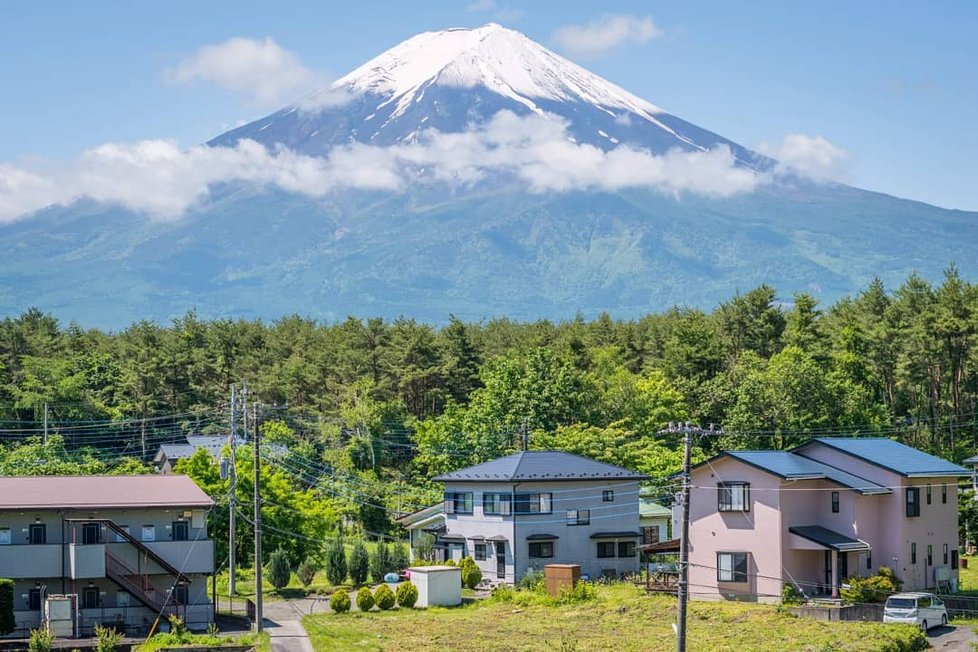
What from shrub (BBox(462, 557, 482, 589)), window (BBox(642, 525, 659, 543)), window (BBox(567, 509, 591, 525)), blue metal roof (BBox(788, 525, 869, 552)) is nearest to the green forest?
window (BBox(642, 525, 659, 543))

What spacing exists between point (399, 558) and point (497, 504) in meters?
4.33

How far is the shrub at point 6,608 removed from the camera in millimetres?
38812

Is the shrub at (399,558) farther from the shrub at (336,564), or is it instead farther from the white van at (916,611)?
the white van at (916,611)

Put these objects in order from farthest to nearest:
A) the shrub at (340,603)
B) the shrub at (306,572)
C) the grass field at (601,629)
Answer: the shrub at (306,572) → the shrub at (340,603) → the grass field at (601,629)

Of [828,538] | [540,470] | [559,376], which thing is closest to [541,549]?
[540,470]

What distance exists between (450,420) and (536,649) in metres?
37.9

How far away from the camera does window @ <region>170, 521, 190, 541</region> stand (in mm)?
43281

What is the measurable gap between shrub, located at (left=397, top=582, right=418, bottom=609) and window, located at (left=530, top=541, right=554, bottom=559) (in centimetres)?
795

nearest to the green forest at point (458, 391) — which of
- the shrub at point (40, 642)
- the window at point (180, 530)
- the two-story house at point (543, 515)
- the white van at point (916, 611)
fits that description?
the two-story house at point (543, 515)

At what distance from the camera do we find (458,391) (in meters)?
87.2

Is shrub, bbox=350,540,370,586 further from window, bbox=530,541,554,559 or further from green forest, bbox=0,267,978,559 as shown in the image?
window, bbox=530,541,554,559

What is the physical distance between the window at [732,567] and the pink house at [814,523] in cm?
3

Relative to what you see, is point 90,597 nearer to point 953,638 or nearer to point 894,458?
point 953,638

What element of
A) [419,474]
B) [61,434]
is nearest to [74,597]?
[419,474]
